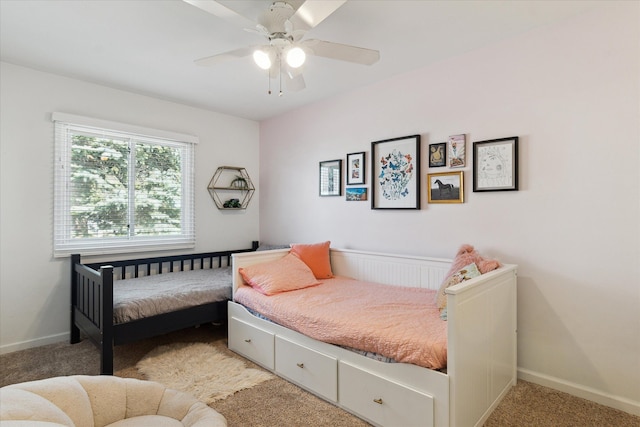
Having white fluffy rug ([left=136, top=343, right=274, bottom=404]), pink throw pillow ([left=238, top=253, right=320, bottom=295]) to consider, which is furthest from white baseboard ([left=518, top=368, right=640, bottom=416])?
white fluffy rug ([left=136, top=343, right=274, bottom=404])

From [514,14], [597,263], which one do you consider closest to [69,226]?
[514,14]

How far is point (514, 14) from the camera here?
2.06m

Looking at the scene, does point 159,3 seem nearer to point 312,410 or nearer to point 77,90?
point 77,90

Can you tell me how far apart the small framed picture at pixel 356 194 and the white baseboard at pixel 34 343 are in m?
2.87

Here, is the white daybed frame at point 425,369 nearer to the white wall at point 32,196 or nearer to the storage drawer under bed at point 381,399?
the storage drawer under bed at point 381,399

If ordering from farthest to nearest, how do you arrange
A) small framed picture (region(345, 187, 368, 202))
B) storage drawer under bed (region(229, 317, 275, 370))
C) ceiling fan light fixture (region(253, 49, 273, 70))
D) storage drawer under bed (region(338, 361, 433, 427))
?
small framed picture (region(345, 187, 368, 202))
storage drawer under bed (region(229, 317, 275, 370))
ceiling fan light fixture (region(253, 49, 273, 70))
storage drawer under bed (region(338, 361, 433, 427))

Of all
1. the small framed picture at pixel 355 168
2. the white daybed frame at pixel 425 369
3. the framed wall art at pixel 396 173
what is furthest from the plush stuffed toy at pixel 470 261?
the small framed picture at pixel 355 168

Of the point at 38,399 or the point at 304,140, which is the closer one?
the point at 38,399

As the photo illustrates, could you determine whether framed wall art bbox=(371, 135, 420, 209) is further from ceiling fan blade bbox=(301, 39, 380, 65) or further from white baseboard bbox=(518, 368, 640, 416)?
white baseboard bbox=(518, 368, 640, 416)

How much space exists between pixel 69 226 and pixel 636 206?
4182 millimetres

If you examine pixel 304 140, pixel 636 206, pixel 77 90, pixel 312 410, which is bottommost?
pixel 312 410

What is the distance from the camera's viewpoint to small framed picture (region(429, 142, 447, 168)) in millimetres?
2674

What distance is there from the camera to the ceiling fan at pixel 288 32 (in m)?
1.56

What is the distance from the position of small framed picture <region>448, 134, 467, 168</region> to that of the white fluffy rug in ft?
6.83
